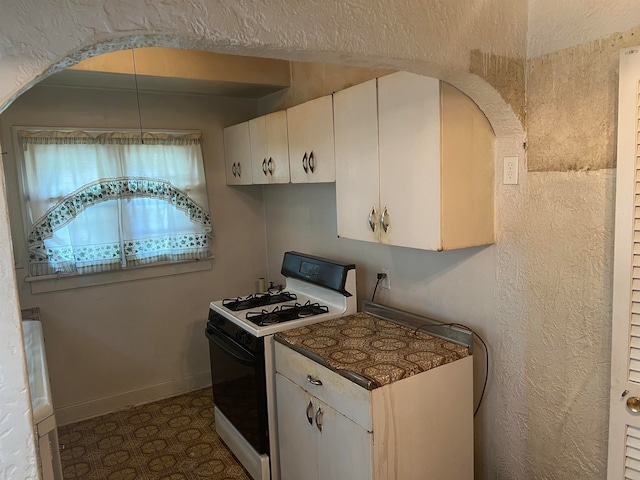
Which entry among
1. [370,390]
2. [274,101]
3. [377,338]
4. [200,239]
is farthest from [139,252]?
[370,390]

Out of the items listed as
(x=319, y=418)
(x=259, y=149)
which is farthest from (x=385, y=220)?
(x=259, y=149)

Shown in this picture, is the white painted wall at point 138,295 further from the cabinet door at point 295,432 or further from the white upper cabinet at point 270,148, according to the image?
the cabinet door at point 295,432

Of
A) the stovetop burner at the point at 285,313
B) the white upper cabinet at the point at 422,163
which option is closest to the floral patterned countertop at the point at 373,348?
the stovetop burner at the point at 285,313

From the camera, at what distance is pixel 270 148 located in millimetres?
3029

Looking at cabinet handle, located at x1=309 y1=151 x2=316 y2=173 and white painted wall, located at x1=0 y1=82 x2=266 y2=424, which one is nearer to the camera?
cabinet handle, located at x1=309 y1=151 x2=316 y2=173

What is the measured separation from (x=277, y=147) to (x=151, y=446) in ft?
6.86

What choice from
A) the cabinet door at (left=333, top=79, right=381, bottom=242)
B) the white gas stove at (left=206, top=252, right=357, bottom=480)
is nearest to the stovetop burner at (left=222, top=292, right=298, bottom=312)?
the white gas stove at (left=206, top=252, right=357, bottom=480)

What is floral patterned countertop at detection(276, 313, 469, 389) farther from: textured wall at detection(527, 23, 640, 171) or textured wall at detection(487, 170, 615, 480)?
textured wall at detection(527, 23, 640, 171)

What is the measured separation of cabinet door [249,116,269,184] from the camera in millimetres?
3105

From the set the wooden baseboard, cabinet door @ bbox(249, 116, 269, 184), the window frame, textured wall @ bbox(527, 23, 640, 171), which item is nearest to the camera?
textured wall @ bbox(527, 23, 640, 171)

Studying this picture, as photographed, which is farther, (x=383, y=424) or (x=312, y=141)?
(x=312, y=141)

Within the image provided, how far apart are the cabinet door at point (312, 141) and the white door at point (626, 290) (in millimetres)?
1301

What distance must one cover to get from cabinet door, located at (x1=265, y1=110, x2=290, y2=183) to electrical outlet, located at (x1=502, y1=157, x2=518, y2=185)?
4.48 feet

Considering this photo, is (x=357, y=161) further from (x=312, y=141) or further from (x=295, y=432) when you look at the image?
(x=295, y=432)
